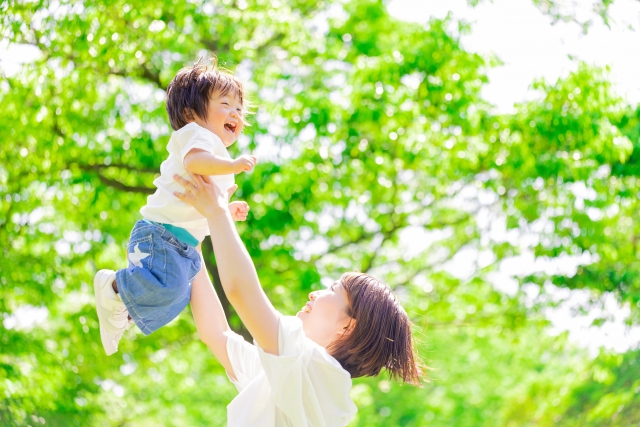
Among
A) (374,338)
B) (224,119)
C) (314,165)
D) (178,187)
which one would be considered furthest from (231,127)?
(314,165)

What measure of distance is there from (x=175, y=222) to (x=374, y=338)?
0.73m

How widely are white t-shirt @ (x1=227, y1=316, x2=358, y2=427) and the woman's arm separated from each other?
48 millimetres

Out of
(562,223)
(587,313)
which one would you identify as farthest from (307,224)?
(587,313)

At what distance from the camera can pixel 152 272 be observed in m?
2.22

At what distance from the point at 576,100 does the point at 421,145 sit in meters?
1.55

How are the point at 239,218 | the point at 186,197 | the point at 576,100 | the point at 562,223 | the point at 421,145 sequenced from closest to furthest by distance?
the point at 186,197 → the point at 239,218 → the point at 576,100 → the point at 421,145 → the point at 562,223

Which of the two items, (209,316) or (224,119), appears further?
(209,316)

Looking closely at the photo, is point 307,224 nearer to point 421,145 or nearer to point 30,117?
point 421,145

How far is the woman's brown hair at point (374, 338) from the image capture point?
2457 millimetres

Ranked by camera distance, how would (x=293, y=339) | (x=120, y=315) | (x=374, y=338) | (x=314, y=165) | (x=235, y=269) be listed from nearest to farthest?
(x=235, y=269) < (x=293, y=339) < (x=120, y=315) < (x=374, y=338) < (x=314, y=165)

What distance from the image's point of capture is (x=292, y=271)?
8695 millimetres

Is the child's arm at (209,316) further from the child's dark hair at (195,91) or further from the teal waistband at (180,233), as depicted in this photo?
the child's dark hair at (195,91)

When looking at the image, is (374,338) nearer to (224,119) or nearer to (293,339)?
(293,339)

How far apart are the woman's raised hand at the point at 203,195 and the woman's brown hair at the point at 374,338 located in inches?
23.9
